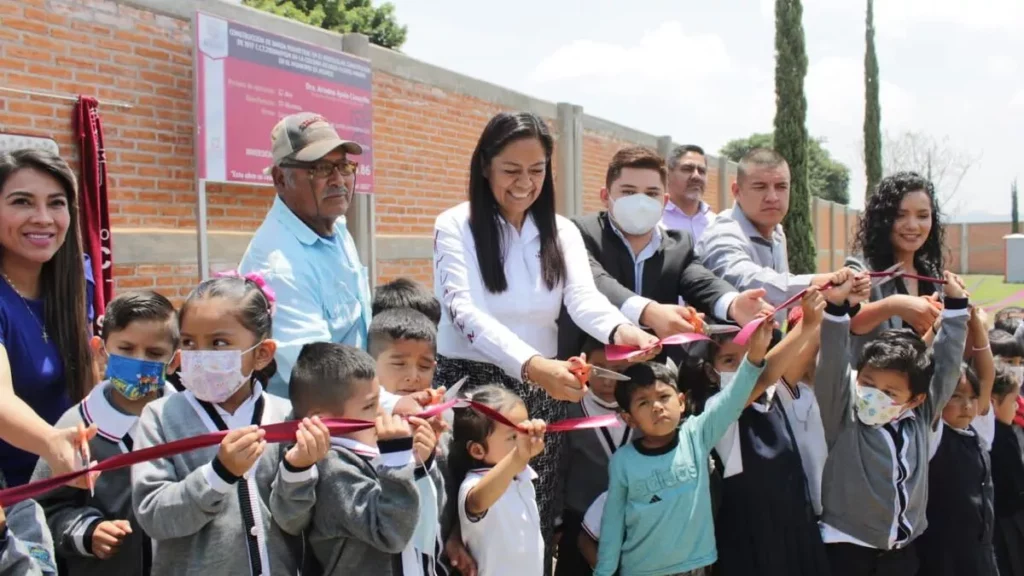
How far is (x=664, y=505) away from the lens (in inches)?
119

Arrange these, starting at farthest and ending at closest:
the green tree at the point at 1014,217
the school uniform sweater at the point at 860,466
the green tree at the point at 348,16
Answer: the green tree at the point at 1014,217 < the green tree at the point at 348,16 < the school uniform sweater at the point at 860,466

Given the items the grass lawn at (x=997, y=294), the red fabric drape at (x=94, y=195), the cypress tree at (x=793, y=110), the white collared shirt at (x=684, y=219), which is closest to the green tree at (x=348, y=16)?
the cypress tree at (x=793, y=110)

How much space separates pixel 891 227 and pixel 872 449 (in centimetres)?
113

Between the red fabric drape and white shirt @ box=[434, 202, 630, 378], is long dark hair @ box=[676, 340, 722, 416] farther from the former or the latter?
the red fabric drape

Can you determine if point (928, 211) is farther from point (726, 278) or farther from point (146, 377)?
point (146, 377)

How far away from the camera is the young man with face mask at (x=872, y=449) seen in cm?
326

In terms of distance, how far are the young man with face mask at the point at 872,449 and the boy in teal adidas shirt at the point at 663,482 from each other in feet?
1.57

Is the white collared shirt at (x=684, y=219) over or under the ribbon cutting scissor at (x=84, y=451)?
over

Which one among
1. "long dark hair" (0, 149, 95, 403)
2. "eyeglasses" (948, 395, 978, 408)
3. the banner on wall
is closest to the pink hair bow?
"long dark hair" (0, 149, 95, 403)

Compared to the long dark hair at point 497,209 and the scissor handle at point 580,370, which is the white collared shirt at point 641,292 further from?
the scissor handle at point 580,370

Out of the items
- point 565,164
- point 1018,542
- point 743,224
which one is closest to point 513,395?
point 743,224

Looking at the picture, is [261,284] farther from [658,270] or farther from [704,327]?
[658,270]

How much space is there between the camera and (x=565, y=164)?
13117mm

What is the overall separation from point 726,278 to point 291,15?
18.8 metres
